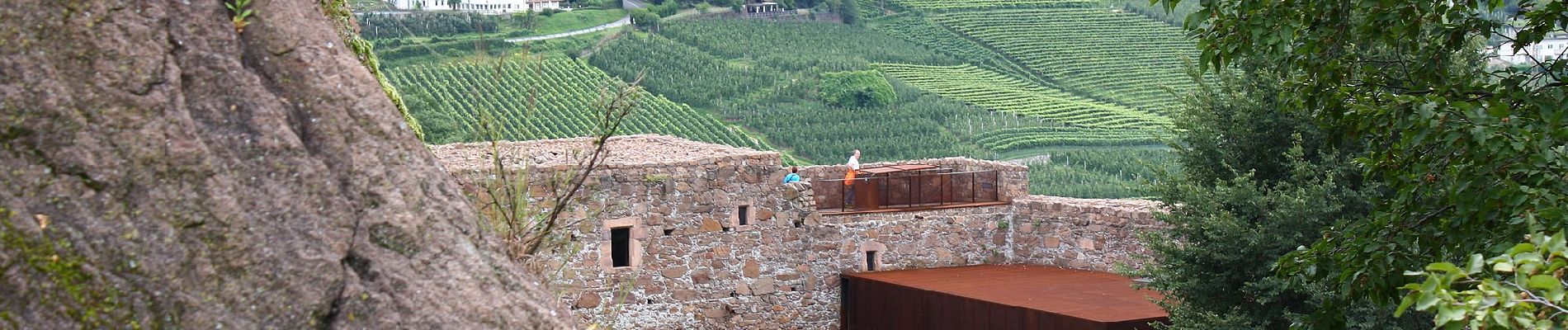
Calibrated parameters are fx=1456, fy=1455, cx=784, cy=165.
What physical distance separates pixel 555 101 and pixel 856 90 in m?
8.91

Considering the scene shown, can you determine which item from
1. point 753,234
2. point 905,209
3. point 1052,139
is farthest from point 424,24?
point 753,234

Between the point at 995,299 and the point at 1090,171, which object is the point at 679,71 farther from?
the point at 995,299

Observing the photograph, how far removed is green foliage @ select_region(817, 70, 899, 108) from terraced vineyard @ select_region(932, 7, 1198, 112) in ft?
23.0

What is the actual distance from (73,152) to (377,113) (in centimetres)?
72

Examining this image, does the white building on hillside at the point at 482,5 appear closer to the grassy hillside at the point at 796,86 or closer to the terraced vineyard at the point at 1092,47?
the grassy hillside at the point at 796,86

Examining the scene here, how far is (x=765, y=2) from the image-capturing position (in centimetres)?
5188

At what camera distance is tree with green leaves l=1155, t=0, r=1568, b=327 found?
527 centimetres

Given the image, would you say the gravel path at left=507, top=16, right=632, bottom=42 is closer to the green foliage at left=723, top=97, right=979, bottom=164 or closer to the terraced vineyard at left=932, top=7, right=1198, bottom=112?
the green foliage at left=723, top=97, right=979, bottom=164

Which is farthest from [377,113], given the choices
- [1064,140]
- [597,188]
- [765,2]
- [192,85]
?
[765,2]

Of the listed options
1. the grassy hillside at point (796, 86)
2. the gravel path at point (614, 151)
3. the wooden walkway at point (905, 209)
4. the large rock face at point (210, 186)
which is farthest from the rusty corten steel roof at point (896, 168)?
the grassy hillside at point (796, 86)

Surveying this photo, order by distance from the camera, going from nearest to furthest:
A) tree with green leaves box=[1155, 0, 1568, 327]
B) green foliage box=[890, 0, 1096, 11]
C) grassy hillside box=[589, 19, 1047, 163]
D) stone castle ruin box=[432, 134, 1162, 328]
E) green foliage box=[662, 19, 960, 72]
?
1. tree with green leaves box=[1155, 0, 1568, 327]
2. stone castle ruin box=[432, 134, 1162, 328]
3. grassy hillside box=[589, 19, 1047, 163]
4. green foliage box=[662, 19, 960, 72]
5. green foliage box=[890, 0, 1096, 11]

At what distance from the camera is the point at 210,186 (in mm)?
3072

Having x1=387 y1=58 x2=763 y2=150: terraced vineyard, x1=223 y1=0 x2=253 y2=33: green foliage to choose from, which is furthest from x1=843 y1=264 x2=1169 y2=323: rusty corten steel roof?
x1=387 y1=58 x2=763 y2=150: terraced vineyard

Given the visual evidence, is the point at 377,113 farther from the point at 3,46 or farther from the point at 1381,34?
the point at 1381,34
